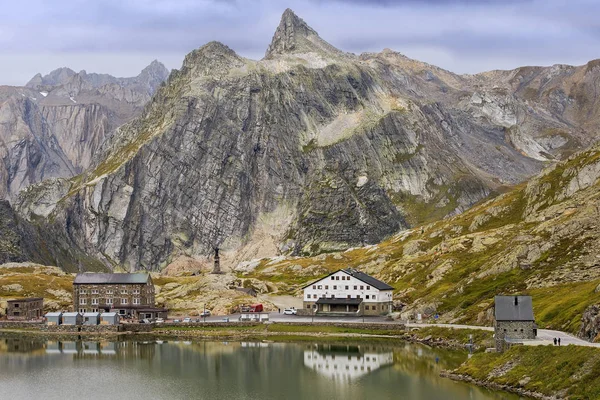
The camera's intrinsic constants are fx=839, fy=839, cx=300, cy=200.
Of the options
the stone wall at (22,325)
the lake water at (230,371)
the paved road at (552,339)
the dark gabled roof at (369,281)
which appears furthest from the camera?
the dark gabled roof at (369,281)

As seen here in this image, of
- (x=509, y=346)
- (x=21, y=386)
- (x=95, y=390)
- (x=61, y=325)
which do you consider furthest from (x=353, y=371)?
(x=61, y=325)

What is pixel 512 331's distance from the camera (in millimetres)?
102375

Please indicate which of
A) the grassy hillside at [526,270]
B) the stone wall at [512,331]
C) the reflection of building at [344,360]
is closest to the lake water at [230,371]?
the reflection of building at [344,360]

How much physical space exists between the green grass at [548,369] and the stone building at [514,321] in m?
2.45

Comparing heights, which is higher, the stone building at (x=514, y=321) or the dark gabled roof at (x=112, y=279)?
the dark gabled roof at (x=112, y=279)

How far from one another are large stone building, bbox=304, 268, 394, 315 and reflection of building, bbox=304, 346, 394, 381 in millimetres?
34205

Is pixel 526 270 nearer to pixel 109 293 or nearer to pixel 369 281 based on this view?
pixel 369 281

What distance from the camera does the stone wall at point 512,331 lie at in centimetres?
10162

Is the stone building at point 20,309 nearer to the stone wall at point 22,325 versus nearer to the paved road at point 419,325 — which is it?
the stone wall at point 22,325

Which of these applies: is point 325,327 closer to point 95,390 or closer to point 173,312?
point 173,312

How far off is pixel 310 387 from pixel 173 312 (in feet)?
282

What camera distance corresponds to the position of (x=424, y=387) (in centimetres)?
9850

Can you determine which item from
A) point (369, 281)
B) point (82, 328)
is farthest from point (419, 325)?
point (82, 328)

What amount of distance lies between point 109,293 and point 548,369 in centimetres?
11733
